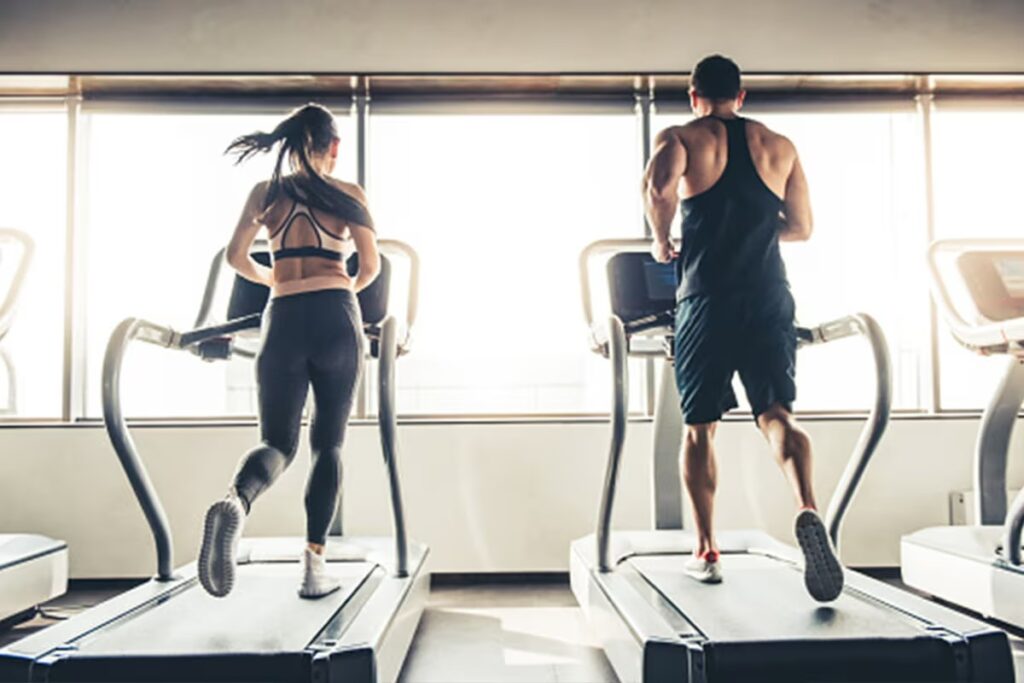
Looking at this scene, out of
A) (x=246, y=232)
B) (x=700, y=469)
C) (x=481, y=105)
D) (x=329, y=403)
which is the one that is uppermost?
(x=481, y=105)

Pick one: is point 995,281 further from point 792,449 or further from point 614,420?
point 614,420

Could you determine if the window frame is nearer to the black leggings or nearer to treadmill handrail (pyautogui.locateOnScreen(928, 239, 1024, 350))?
treadmill handrail (pyautogui.locateOnScreen(928, 239, 1024, 350))

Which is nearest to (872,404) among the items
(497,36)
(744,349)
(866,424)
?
(866,424)

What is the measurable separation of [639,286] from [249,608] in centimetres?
167

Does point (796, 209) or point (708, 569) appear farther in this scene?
point (708, 569)

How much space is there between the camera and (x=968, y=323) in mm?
3018

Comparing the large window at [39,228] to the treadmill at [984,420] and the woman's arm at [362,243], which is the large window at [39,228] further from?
the treadmill at [984,420]

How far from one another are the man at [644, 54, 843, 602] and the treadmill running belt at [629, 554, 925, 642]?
258 millimetres

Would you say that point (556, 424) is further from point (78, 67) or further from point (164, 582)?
point (78, 67)

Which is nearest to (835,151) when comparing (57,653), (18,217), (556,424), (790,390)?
(556,424)

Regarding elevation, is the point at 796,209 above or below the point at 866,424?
above

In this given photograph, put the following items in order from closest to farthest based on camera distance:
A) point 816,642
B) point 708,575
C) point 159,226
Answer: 1. point 816,642
2. point 708,575
3. point 159,226

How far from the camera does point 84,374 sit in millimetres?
3979

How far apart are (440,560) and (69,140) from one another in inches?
109
